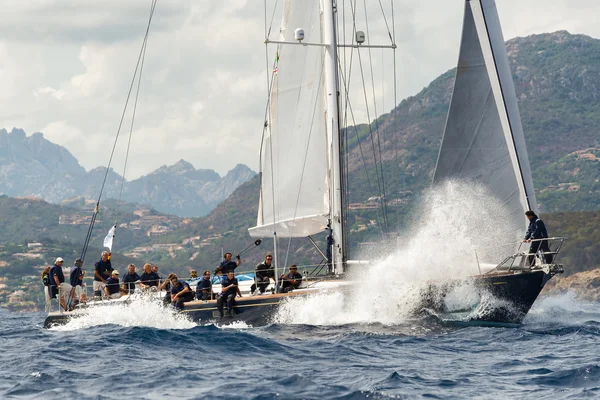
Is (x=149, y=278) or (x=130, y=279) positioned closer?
(x=149, y=278)

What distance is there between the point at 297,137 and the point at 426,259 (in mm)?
5996

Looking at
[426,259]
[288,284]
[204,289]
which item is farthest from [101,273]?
[426,259]

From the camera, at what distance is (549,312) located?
25359 millimetres

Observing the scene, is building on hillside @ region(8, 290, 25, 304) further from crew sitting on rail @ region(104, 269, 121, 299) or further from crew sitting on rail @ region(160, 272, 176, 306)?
crew sitting on rail @ region(160, 272, 176, 306)

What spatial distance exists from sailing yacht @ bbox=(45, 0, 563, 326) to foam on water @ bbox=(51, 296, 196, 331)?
0.40 m

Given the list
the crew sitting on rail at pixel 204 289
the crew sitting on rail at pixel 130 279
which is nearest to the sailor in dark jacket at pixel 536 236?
the crew sitting on rail at pixel 204 289

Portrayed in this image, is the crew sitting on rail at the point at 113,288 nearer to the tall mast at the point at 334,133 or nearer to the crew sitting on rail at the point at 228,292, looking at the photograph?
the crew sitting on rail at the point at 228,292

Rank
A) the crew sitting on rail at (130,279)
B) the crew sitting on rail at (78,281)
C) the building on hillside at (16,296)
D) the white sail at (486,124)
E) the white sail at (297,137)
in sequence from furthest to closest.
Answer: the building on hillside at (16,296) → the crew sitting on rail at (78,281) → the crew sitting on rail at (130,279) → the white sail at (297,137) → the white sail at (486,124)

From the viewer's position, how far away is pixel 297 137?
25891 millimetres

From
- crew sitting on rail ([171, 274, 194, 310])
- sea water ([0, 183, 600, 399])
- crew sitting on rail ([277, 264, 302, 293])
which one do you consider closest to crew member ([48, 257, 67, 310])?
sea water ([0, 183, 600, 399])

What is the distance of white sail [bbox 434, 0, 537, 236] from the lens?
874 inches

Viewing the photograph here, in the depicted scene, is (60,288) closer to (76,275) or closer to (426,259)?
(76,275)

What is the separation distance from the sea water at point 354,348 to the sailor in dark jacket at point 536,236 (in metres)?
0.81

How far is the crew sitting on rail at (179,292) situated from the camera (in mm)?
24312
